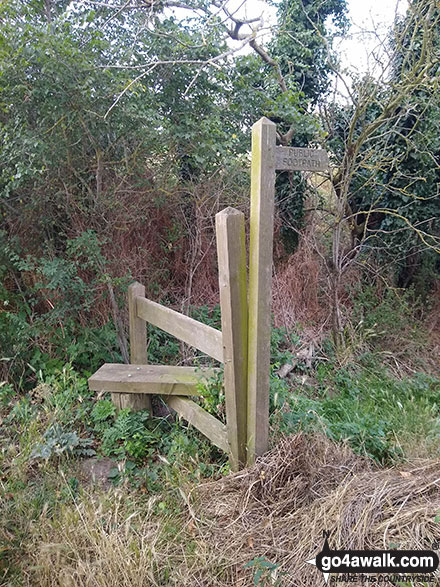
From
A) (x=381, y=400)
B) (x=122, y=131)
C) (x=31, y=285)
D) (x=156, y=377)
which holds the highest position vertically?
(x=122, y=131)

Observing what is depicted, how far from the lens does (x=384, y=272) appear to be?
6.69 meters

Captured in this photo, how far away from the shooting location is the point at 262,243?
7.62 ft

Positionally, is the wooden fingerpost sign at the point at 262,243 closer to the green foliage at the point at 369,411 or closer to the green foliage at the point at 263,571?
the green foliage at the point at 369,411

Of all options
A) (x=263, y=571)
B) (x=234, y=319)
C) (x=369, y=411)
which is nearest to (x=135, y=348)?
(x=234, y=319)

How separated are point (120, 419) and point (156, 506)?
85cm

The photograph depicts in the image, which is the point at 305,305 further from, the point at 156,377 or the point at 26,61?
the point at 26,61

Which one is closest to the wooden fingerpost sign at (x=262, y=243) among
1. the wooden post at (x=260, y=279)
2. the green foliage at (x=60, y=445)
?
the wooden post at (x=260, y=279)

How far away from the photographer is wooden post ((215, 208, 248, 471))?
2.29 m

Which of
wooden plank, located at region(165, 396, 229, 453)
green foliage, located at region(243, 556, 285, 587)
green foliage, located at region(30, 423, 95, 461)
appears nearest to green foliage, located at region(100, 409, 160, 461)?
green foliage, located at region(30, 423, 95, 461)

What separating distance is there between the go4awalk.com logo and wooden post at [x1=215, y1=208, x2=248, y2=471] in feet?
2.34

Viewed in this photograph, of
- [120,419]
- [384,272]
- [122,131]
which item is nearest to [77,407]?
[120,419]

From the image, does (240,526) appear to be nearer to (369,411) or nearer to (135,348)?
(135,348)

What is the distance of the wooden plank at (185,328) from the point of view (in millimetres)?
2594

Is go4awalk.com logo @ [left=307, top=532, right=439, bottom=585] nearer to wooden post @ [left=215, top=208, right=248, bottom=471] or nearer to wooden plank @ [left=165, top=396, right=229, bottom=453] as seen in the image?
wooden post @ [left=215, top=208, right=248, bottom=471]
